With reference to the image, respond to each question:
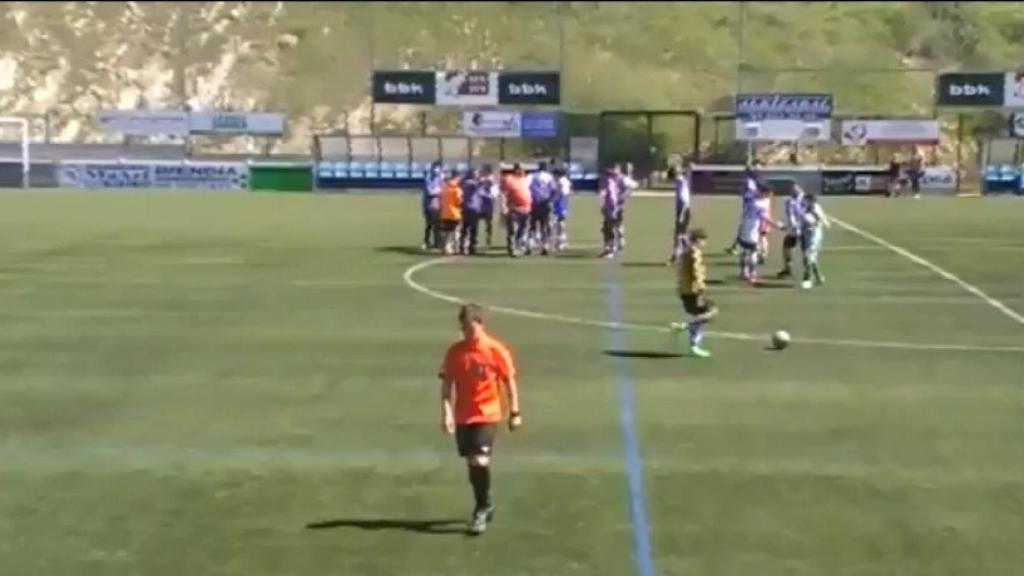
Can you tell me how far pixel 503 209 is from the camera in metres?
36.6

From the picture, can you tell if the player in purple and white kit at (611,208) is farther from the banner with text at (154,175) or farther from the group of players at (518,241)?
the banner with text at (154,175)

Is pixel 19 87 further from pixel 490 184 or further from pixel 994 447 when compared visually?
pixel 994 447

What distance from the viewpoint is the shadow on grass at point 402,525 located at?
13.2 meters

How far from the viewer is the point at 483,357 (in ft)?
41.6

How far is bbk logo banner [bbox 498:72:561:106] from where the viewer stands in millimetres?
75875

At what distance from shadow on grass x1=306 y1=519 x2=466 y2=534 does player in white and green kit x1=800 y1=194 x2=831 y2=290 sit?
17824mm

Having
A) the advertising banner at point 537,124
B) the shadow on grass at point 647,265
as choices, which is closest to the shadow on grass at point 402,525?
the shadow on grass at point 647,265

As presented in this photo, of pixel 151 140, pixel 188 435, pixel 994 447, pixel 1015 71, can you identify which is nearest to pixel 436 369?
pixel 188 435

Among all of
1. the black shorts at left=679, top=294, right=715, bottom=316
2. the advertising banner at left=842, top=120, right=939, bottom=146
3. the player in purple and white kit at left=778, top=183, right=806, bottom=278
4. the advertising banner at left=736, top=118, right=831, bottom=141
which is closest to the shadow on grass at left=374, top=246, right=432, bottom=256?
the player in purple and white kit at left=778, top=183, right=806, bottom=278

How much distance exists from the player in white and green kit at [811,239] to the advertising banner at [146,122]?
51795 mm

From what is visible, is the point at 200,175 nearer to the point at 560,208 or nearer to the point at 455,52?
the point at 455,52

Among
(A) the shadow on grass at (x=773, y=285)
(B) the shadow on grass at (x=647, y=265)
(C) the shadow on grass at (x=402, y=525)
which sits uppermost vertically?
(B) the shadow on grass at (x=647, y=265)

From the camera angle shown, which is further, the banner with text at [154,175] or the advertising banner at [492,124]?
the advertising banner at [492,124]

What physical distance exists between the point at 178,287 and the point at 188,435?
13.3 metres
